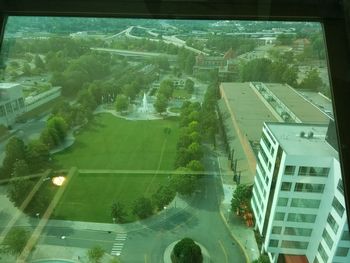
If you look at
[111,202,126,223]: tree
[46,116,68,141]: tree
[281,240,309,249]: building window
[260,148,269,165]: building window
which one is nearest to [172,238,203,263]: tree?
[111,202,126,223]: tree

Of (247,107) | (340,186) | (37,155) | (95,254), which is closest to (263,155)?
(247,107)

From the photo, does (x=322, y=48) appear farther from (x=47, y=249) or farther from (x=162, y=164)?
(x=47, y=249)

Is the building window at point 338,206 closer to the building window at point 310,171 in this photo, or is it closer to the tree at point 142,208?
the building window at point 310,171

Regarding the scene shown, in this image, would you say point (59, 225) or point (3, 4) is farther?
point (59, 225)

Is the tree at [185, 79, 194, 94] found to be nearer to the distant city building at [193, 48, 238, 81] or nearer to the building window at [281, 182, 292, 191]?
the distant city building at [193, 48, 238, 81]

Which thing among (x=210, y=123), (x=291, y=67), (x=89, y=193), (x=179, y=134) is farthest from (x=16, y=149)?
(x=291, y=67)

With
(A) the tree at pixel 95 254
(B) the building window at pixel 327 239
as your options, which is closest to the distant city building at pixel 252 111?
(B) the building window at pixel 327 239
